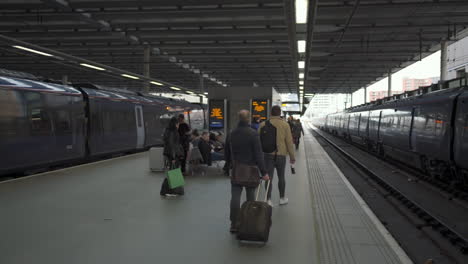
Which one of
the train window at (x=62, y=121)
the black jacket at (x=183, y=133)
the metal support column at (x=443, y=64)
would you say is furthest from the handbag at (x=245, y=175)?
the metal support column at (x=443, y=64)

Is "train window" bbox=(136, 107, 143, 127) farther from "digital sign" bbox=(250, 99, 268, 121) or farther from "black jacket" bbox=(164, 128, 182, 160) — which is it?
"black jacket" bbox=(164, 128, 182, 160)

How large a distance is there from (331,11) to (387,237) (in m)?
12.0

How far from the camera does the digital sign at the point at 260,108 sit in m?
15.4

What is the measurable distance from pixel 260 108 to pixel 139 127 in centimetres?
544

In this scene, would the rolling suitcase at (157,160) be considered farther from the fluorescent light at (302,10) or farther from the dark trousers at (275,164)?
the fluorescent light at (302,10)

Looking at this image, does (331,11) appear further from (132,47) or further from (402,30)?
(132,47)

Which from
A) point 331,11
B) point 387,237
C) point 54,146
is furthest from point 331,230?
point 331,11

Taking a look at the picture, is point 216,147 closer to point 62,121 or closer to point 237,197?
point 62,121

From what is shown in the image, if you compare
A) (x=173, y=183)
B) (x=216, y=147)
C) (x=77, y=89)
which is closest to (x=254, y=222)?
(x=173, y=183)

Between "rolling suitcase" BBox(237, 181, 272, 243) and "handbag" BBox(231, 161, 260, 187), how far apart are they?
0.34 metres

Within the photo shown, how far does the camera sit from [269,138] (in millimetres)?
6547

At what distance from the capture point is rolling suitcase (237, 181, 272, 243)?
4.66 metres

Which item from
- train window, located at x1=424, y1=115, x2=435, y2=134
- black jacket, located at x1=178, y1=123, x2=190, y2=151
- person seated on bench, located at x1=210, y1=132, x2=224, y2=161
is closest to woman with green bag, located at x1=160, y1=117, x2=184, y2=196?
black jacket, located at x1=178, y1=123, x2=190, y2=151

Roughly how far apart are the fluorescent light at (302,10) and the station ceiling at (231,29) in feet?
0.39
